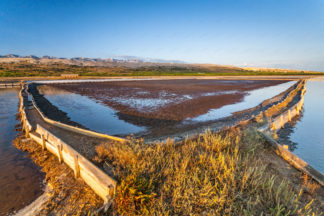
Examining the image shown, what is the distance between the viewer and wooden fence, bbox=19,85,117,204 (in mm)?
4137

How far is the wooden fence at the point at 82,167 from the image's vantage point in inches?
163

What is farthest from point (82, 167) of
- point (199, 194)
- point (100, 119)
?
point (100, 119)

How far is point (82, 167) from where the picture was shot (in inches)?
205

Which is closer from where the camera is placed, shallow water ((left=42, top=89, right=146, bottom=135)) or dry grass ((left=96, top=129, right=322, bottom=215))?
dry grass ((left=96, top=129, right=322, bottom=215))

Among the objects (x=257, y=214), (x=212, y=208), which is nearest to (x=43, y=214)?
(x=212, y=208)

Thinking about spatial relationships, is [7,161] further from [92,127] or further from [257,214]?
[257,214]

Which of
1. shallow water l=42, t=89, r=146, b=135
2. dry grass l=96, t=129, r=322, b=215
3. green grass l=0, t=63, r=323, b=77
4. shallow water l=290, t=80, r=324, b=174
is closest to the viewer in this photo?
dry grass l=96, t=129, r=322, b=215

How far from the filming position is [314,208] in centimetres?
392

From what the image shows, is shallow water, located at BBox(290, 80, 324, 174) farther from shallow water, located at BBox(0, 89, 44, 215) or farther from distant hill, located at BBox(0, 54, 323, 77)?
distant hill, located at BBox(0, 54, 323, 77)

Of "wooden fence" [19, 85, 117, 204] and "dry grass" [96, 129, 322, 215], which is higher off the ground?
"dry grass" [96, 129, 322, 215]

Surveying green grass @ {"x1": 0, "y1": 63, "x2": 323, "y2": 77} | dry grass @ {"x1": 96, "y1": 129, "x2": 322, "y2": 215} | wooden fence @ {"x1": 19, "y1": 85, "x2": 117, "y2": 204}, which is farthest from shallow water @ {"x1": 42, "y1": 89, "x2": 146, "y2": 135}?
green grass @ {"x1": 0, "y1": 63, "x2": 323, "y2": 77}

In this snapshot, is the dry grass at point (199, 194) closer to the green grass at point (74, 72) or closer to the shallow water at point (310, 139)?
the shallow water at point (310, 139)

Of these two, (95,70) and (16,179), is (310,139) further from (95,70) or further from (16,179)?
(95,70)

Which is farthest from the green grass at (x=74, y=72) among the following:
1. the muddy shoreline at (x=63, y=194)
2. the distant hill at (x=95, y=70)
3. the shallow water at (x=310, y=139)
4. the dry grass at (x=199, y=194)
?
the dry grass at (x=199, y=194)
